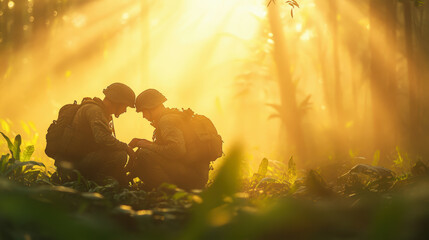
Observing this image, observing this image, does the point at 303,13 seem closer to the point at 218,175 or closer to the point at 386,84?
the point at 386,84

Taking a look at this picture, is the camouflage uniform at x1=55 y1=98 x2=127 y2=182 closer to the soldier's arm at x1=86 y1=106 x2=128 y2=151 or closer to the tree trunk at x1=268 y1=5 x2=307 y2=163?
the soldier's arm at x1=86 y1=106 x2=128 y2=151

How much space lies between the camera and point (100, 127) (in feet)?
17.7

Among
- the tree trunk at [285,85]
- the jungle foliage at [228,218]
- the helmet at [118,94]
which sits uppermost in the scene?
the tree trunk at [285,85]

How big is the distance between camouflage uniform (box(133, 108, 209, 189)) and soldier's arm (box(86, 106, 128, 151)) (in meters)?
0.40

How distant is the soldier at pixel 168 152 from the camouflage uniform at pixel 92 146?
268mm

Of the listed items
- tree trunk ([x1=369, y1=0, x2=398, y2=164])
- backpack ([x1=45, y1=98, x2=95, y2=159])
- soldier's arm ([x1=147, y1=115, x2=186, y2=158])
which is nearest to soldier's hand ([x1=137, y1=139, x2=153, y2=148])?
soldier's arm ([x1=147, y1=115, x2=186, y2=158])

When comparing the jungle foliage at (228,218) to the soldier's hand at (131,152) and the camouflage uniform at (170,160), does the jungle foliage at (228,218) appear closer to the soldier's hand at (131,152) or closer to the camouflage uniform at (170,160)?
the camouflage uniform at (170,160)

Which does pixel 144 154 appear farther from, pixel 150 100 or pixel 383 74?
pixel 383 74

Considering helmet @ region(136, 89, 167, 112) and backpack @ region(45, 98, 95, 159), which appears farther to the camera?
helmet @ region(136, 89, 167, 112)

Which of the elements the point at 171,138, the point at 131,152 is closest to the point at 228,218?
the point at 171,138

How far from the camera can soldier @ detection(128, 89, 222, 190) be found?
536cm

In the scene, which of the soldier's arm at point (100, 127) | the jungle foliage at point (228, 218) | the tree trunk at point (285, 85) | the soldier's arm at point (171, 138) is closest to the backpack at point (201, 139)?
the soldier's arm at point (171, 138)

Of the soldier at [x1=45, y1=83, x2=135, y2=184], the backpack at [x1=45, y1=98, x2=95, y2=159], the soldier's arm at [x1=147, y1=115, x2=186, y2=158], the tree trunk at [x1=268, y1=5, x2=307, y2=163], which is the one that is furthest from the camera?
the tree trunk at [x1=268, y1=5, x2=307, y2=163]

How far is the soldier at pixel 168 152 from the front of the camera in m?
5.36
